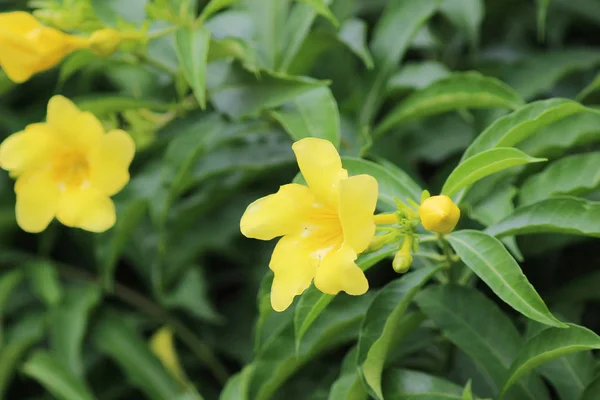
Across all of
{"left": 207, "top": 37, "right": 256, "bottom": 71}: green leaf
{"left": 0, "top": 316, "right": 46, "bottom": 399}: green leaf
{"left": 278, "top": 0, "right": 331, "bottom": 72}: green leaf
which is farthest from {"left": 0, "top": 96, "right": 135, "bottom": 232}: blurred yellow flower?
{"left": 0, "top": 316, "right": 46, "bottom": 399}: green leaf

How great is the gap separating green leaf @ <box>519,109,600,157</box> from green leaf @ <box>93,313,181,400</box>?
0.89 m

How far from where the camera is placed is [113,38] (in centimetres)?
112

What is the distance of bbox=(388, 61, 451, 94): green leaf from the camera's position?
1.31 meters

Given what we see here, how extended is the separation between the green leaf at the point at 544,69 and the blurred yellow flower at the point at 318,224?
72cm

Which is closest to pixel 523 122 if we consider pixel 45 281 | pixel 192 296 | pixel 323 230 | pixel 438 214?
pixel 438 214

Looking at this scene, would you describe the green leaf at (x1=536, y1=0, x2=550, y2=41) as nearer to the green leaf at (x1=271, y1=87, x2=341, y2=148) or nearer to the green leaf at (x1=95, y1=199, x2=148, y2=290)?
the green leaf at (x1=271, y1=87, x2=341, y2=148)

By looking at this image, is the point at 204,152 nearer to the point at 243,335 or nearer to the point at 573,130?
the point at 243,335

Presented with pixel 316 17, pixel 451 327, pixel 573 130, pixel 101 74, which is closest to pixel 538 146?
pixel 573 130

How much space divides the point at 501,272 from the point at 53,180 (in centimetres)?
67

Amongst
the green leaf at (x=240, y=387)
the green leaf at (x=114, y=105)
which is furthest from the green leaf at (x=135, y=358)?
the green leaf at (x=114, y=105)

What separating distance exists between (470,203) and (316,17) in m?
0.48

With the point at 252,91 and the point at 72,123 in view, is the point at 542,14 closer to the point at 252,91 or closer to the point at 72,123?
the point at 252,91

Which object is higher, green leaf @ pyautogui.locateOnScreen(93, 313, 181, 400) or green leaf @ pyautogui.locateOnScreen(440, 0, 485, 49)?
green leaf @ pyautogui.locateOnScreen(440, 0, 485, 49)

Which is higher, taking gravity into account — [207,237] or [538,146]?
[538,146]
